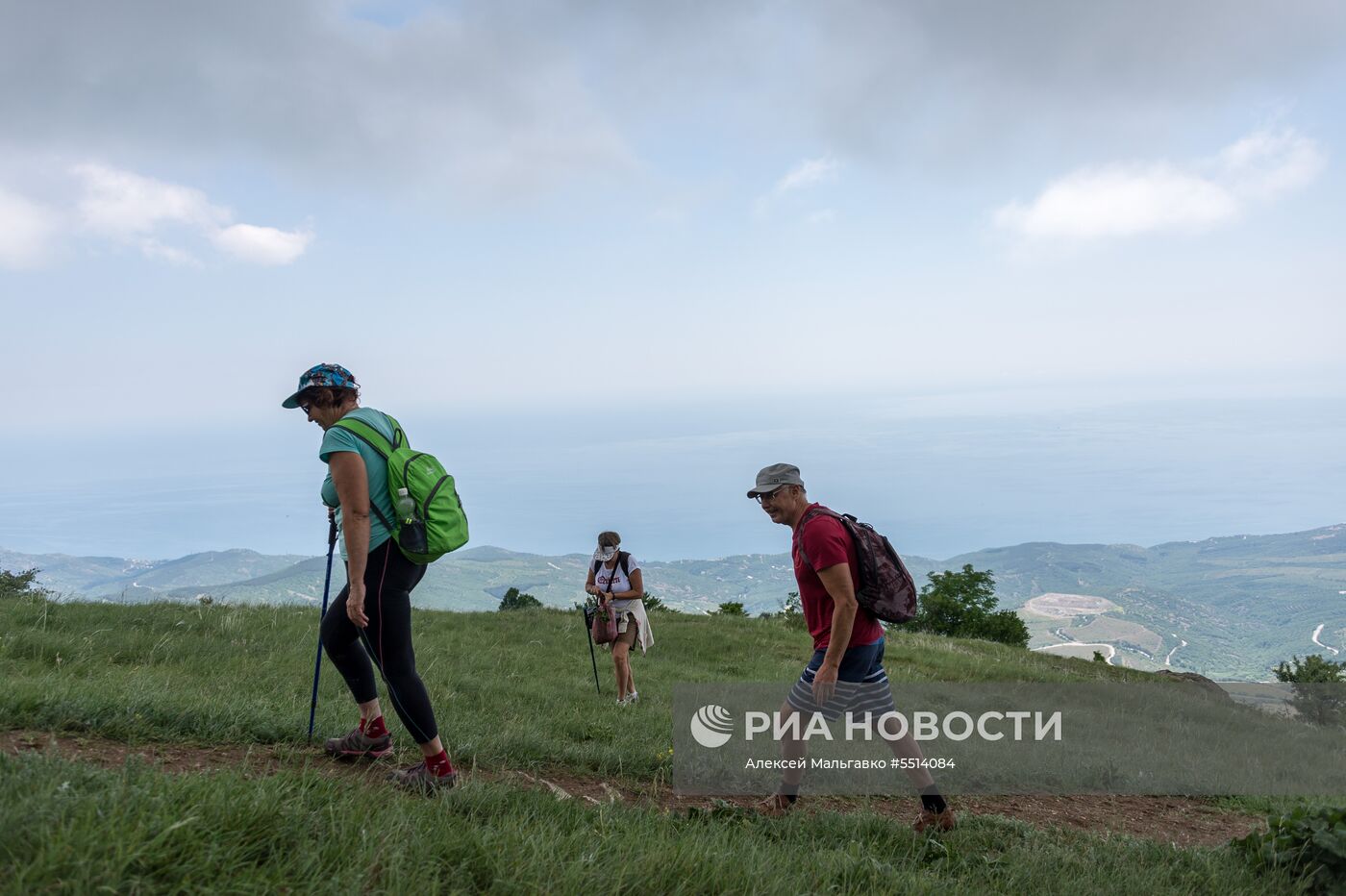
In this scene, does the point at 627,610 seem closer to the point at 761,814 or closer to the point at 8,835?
the point at 761,814

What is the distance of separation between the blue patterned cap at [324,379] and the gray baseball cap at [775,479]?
2629 mm

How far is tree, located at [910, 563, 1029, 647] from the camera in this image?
3331 cm

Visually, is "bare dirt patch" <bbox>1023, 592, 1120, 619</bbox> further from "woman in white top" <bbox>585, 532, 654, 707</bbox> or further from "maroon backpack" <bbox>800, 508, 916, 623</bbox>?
"maroon backpack" <bbox>800, 508, 916, 623</bbox>

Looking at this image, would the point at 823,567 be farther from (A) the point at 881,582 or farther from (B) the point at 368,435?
(B) the point at 368,435

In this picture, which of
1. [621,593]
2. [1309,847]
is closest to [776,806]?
[1309,847]

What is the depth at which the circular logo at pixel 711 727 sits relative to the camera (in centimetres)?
719

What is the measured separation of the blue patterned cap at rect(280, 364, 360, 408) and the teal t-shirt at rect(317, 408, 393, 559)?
0.24 meters

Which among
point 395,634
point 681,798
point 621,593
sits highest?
point 395,634

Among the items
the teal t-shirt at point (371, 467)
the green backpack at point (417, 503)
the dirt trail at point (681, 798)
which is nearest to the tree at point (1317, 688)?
the dirt trail at point (681, 798)

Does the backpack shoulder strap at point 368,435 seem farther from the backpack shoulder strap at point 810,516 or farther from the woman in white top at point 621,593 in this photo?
the woman in white top at point 621,593

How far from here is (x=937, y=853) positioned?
15.4 feet

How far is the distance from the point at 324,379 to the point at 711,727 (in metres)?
4.77

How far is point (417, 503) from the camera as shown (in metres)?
4.57

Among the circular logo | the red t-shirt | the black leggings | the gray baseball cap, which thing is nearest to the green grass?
the black leggings
